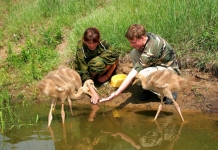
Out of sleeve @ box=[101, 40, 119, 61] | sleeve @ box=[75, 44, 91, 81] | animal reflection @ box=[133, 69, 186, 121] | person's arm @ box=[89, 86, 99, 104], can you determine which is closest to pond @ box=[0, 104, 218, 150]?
person's arm @ box=[89, 86, 99, 104]

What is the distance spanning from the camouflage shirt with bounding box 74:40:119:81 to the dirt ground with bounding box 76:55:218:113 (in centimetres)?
54

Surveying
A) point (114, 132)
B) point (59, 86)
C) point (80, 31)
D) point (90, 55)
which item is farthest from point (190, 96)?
point (80, 31)

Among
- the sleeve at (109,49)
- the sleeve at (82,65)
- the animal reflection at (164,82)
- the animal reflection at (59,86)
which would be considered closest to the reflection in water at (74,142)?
the animal reflection at (59,86)

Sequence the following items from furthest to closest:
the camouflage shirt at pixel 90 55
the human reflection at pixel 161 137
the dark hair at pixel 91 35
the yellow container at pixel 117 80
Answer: the camouflage shirt at pixel 90 55, the yellow container at pixel 117 80, the dark hair at pixel 91 35, the human reflection at pixel 161 137

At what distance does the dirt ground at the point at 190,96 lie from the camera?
6422 mm

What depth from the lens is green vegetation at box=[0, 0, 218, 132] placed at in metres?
7.27

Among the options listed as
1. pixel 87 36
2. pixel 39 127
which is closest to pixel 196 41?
pixel 87 36

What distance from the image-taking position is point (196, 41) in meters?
7.26

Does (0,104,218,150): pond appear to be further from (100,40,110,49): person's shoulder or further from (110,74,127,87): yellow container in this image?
(100,40,110,49): person's shoulder

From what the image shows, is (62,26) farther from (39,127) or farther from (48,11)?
(39,127)

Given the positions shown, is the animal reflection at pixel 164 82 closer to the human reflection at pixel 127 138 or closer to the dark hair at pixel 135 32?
the dark hair at pixel 135 32

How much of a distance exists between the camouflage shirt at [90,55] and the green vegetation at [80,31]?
0.53m

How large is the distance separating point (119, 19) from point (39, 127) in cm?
364

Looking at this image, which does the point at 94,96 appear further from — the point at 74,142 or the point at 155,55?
the point at 74,142
